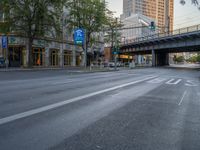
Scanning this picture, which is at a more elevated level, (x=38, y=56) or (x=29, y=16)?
(x=29, y=16)

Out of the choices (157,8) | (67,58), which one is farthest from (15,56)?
(157,8)

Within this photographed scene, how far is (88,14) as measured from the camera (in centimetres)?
4269

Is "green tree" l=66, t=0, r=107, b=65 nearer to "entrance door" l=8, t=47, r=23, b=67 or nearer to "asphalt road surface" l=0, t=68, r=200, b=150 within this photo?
"entrance door" l=8, t=47, r=23, b=67

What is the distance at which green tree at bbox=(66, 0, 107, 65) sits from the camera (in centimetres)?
4299

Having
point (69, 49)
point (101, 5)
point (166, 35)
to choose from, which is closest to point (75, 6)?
point (101, 5)

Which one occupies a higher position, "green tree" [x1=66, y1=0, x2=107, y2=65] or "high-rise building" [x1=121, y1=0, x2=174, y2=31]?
"high-rise building" [x1=121, y1=0, x2=174, y2=31]

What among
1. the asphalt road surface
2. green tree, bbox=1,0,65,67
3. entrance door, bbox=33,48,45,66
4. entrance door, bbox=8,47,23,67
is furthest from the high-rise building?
the asphalt road surface

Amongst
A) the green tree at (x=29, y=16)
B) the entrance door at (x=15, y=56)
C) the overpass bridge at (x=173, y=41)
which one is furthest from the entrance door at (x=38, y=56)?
the overpass bridge at (x=173, y=41)

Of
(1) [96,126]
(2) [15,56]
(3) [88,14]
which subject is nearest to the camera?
(1) [96,126]

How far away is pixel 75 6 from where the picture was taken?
43.9 metres

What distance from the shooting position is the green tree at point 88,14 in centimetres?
4299

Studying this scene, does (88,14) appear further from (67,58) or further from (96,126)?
(96,126)

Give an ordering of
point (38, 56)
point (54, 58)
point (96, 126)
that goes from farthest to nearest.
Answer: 1. point (54, 58)
2. point (38, 56)
3. point (96, 126)

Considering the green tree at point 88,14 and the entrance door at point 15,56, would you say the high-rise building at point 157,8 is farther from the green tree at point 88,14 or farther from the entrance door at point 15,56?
the entrance door at point 15,56
